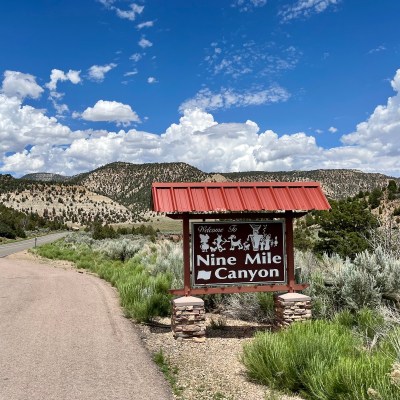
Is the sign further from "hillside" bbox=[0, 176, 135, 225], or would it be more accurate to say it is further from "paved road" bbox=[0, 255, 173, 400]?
"hillside" bbox=[0, 176, 135, 225]

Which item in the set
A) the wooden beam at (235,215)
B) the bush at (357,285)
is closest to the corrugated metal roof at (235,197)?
the wooden beam at (235,215)

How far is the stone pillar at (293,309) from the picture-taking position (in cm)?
889

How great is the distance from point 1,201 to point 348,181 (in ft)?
291

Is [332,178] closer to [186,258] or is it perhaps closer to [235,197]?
[235,197]

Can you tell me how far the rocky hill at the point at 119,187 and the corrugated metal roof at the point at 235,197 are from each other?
8247 cm

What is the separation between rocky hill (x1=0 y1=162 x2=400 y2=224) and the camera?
98700 mm

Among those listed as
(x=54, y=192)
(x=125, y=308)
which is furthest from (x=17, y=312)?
(x=54, y=192)

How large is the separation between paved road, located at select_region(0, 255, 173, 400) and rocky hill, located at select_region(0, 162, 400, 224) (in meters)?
81.5

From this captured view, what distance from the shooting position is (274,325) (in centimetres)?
964

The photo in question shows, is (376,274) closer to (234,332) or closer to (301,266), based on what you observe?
(301,266)

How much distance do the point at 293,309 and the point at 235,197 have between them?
2485mm

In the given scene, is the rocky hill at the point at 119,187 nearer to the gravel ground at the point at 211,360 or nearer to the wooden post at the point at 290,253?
the wooden post at the point at 290,253

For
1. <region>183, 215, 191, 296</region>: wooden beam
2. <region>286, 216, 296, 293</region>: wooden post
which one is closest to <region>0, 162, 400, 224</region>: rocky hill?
<region>286, 216, 296, 293</region>: wooden post

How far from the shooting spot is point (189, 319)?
8742 mm
